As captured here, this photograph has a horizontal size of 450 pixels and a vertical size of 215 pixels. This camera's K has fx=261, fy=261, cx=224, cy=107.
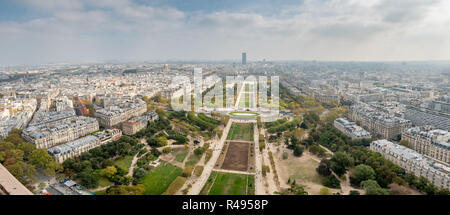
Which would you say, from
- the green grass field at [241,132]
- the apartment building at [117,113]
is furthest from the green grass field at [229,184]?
the apartment building at [117,113]

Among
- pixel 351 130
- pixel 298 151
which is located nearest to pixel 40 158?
pixel 298 151

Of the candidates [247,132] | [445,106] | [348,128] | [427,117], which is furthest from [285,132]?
[445,106]

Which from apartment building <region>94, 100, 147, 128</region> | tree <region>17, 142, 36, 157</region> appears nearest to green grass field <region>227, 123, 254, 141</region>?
apartment building <region>94, 100, 147, 128</region>

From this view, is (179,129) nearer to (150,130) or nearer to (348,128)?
(150,130)

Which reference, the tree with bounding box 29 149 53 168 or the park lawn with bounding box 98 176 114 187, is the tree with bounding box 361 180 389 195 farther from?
the tree with bounding box 29 149 53 168

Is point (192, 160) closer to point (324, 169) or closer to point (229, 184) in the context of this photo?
point (229, 184)

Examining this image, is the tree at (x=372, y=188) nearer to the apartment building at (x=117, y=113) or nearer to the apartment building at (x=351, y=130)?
the apartment building at (x=351, y=130)
